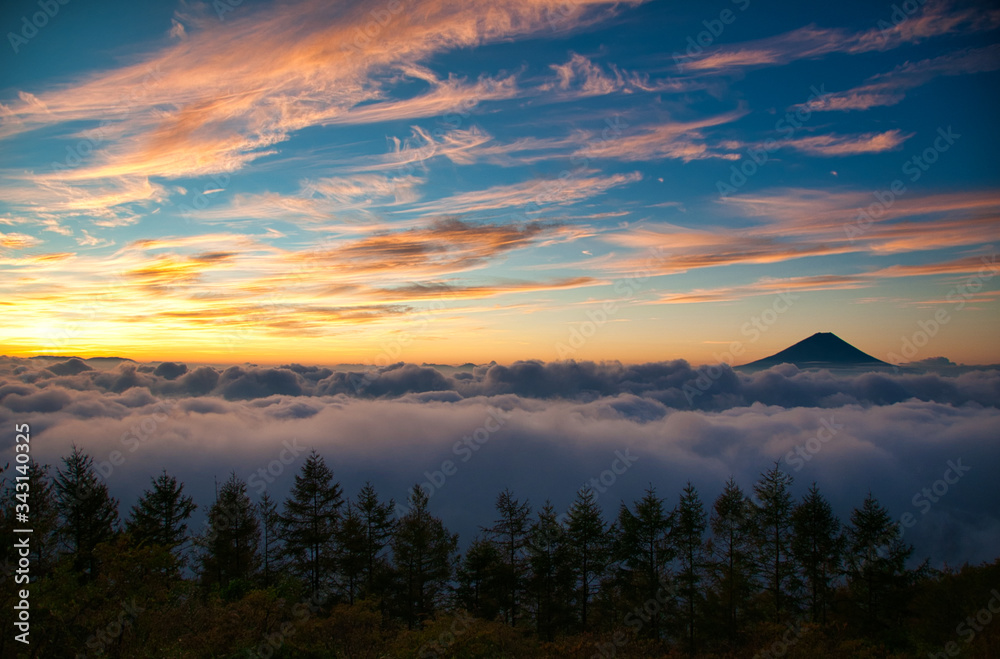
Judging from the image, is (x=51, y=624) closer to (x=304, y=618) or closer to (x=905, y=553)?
(x=304, y=618)

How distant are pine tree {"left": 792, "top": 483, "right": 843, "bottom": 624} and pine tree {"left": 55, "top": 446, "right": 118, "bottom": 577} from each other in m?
45.8

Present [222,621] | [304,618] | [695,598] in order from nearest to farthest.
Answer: [222,621] < [304,618] < [695,598]

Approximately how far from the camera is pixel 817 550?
31438 mm

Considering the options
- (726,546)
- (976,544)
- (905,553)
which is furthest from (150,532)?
(976,544)

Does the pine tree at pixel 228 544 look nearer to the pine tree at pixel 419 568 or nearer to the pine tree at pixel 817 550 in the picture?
A: the pine tree at pixel 419 568

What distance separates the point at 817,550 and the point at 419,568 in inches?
1099

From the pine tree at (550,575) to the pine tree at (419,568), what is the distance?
6408 mm

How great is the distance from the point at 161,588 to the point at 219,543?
20.7 metres

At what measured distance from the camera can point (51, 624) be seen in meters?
13.4

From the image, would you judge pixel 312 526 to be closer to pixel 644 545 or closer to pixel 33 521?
pixel 33 521

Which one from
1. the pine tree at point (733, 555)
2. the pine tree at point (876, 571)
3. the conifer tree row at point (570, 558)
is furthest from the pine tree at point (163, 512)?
the pine tree at point (876, 571)

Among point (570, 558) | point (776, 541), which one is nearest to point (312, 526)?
point (570, 558)

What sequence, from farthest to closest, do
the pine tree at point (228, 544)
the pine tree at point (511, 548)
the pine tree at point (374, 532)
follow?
the pine tree at point (374, 532) < the pine tree at point (228, 544) < the pine tree at point (511, 548)

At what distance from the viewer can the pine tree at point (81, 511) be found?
29.8 m
